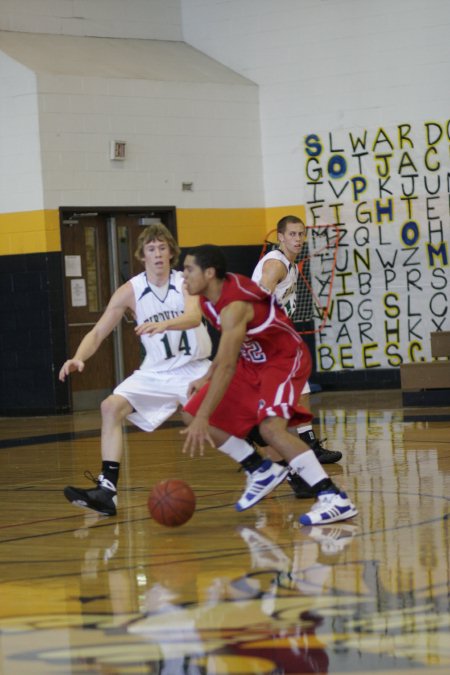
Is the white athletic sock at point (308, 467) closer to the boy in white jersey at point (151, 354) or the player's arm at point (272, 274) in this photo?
the boy in white jersey at point (151, 354)

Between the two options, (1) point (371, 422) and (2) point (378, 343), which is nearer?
(1) point (371, 422)

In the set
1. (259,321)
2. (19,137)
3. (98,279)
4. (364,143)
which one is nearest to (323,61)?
(364,143)

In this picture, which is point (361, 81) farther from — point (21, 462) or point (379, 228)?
point (21, 462)

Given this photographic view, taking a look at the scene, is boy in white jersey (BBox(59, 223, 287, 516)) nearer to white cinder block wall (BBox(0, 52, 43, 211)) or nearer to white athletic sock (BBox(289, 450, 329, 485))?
white athletic sock (BBox(289, 450, 329, 485))

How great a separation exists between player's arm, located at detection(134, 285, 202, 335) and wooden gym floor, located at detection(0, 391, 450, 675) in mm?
1081

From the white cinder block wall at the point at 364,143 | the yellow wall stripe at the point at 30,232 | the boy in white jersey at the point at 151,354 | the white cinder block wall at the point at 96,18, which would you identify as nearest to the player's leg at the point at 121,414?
the boy in white jersey at the point at 151,354

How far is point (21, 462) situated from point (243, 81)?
8.28 m

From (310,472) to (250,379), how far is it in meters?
0.63

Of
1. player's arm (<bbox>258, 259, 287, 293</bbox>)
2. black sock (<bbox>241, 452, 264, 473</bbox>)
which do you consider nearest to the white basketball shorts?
black sock (<bbox>241, 452, 264, 473</bbox>)

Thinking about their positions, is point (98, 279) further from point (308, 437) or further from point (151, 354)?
point (151, 354)

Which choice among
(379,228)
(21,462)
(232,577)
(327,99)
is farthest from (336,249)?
(232,577)

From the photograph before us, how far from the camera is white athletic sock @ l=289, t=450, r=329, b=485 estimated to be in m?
6.65

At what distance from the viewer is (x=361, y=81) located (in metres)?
16.6

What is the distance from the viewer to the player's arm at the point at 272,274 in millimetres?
8602
